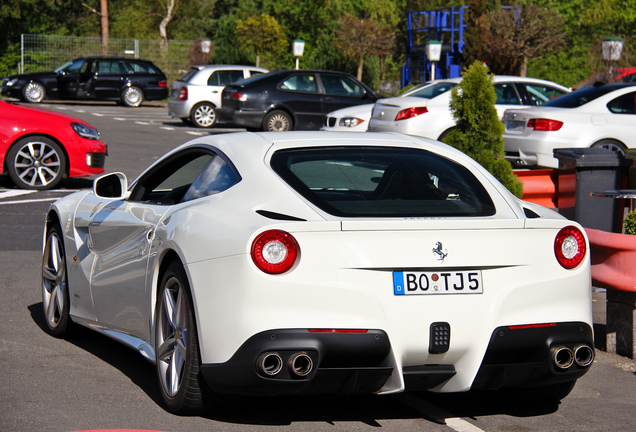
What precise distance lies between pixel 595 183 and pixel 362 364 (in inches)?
207

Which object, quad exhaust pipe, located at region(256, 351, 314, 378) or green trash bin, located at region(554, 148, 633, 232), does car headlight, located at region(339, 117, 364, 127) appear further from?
quad exhaust pipe, located at region(256, 351, 314, 378)

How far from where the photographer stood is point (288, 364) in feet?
14.2

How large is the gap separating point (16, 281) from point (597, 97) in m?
9.81

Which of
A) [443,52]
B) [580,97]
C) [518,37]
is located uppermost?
[518,37]

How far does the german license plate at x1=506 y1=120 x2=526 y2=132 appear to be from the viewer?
1526 cm

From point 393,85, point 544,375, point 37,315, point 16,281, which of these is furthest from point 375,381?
point 393,85

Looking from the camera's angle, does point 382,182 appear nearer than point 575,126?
Yes

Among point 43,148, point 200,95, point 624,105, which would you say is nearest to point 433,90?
point 624,105

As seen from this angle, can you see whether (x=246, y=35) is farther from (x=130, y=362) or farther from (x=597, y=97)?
(x=130, y=362)

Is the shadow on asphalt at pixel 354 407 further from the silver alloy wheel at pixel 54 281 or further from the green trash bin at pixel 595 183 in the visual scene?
the green trash bin at pixel 595 183

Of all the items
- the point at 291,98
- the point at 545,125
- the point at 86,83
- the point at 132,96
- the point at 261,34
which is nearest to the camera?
the point at 545,125

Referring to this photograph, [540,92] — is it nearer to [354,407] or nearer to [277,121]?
[277,121]

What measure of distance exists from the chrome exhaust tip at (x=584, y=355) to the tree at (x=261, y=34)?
1788 inches

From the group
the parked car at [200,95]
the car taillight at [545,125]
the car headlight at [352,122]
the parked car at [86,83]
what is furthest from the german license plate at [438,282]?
the parked car at [86,83]
